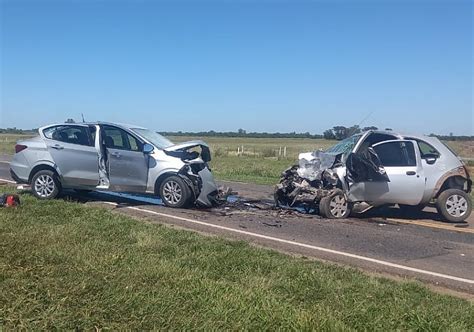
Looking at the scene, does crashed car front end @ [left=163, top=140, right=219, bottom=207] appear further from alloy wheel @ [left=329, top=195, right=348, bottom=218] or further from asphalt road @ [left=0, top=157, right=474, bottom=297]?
alloy wheel @ [left=329, top=195, right=348, bottom=218]

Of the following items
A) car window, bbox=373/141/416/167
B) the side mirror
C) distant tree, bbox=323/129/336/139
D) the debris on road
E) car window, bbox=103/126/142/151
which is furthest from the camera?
distant tree, bbox=323/129/336/139

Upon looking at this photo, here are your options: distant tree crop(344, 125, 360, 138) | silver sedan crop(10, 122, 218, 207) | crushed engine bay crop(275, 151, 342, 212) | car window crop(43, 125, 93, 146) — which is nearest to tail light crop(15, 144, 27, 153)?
silver sedan crop(10, 122, 218, 207)

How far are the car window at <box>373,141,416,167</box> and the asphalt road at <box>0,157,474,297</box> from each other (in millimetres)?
1204

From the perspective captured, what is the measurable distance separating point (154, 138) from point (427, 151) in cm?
593

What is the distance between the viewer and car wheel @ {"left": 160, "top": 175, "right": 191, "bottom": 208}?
34.5 feet

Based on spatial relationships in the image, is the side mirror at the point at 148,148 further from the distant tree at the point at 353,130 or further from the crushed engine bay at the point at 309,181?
the distant tree at the point at 353,130

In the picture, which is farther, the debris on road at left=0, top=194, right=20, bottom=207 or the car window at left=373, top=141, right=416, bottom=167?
the car window at left=373, top=141, right=416, bottom=167

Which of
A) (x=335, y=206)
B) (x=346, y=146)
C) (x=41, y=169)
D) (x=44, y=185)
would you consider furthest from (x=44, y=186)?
(x=346, y=146)

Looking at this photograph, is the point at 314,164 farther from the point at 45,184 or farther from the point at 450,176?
the point at 45,184

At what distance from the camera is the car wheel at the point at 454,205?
10289 mm

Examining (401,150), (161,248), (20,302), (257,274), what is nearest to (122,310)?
(20,302)

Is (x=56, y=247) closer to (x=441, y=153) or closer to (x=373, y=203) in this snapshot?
(x=373, y=203)

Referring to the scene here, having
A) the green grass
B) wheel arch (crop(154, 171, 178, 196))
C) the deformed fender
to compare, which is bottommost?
the green grass

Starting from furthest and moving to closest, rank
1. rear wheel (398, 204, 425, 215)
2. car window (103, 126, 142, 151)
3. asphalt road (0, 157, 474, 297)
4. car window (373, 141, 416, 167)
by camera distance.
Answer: rear wheel (398, 204, 425, 215) < car window (103, 126, 142, 151) < car window (373, 141, 416, 167) < asphalt road (0, 157, 474, 297)
